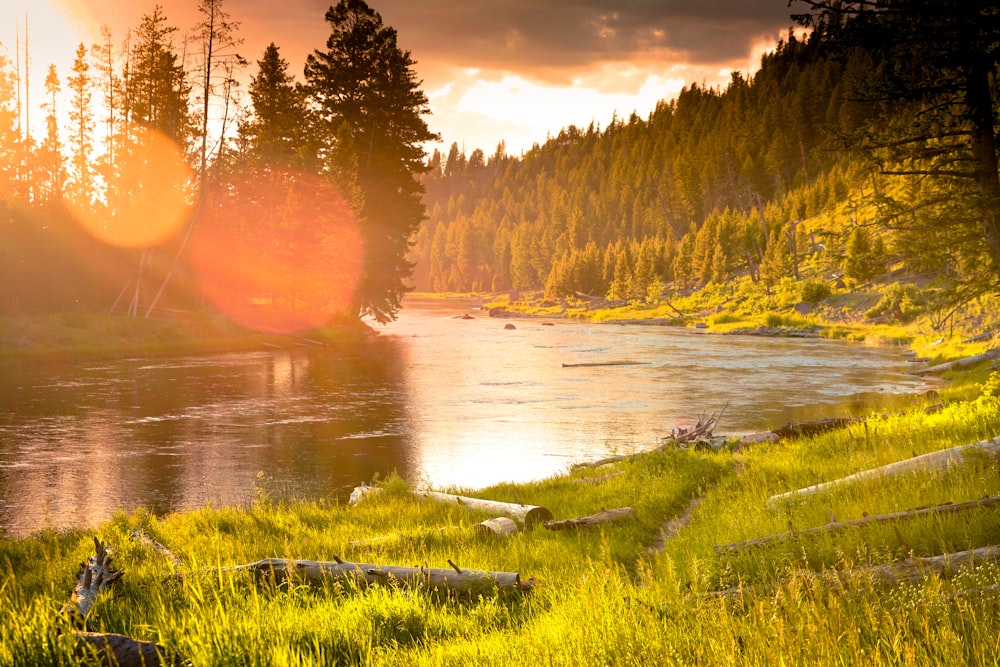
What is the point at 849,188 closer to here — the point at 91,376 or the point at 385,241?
the point at 385,241

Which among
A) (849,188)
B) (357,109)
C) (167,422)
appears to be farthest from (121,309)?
(849,188)

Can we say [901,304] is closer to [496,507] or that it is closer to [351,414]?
[351,414]

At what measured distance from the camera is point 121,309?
Answer: 44219 mm

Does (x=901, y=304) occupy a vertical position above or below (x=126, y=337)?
above

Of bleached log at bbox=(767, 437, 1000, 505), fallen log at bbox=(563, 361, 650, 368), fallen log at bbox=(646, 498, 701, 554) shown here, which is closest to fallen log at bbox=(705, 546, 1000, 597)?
fallen log at bbox=(646, 498, 701, 554)

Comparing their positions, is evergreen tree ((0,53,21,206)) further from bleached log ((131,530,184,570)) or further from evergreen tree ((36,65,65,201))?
bleached log ((131,530,184,570))

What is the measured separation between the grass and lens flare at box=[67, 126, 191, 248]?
38.9m


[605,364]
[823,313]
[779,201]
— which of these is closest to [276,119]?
[605,364]

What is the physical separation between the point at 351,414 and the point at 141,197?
102 ft

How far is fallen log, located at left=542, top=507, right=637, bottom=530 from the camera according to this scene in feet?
32.2

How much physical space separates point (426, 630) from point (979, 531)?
492 cm

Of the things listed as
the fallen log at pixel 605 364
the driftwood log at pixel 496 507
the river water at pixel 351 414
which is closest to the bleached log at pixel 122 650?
the driftwood log at pixel 496 507

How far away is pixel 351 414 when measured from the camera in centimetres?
2383

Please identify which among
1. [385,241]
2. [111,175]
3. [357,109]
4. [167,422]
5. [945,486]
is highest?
[357,109]
